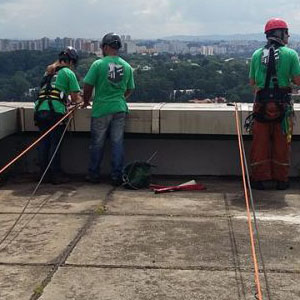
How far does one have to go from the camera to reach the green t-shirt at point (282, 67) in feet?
22.3

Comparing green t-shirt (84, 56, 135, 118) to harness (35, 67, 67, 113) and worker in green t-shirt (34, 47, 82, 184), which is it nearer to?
worker in green t-shirt (34, 47, 82, 184)

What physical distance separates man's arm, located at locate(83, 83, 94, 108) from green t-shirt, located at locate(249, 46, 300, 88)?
1977 mm

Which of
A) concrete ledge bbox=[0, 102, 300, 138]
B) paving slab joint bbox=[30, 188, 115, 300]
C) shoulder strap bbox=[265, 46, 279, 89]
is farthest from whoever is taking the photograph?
concrete ledge bbox=[0, 102, 300, 138]

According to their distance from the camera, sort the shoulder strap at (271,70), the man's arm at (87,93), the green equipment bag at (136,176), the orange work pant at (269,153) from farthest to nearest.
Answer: the man's arm at (87,93), the green equipment bag at (136,176), the orange work pant at (269,153), the shoulder strap at (271,70)

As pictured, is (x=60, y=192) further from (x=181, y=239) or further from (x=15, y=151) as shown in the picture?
(x=181, y=239)

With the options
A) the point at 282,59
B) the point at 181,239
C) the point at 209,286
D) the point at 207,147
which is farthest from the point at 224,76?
the point at 209,286

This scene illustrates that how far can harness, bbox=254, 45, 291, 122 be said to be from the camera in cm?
681

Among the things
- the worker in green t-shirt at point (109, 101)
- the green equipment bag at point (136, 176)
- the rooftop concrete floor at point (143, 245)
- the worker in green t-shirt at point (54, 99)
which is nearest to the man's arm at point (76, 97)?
the worker in green t-shirt at point (54, 99)

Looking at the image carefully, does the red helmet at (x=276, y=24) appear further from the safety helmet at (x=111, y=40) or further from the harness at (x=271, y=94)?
the safety helmet at (x=111, y=40)

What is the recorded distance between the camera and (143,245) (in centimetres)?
499

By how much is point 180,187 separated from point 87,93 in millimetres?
1633

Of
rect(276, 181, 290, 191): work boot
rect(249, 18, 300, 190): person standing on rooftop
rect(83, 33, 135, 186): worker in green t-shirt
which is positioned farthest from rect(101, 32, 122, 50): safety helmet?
rect(276, 181, 290, 191): work boot

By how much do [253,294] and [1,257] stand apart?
77.1 inches

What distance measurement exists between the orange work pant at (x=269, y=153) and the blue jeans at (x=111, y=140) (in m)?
1.61
